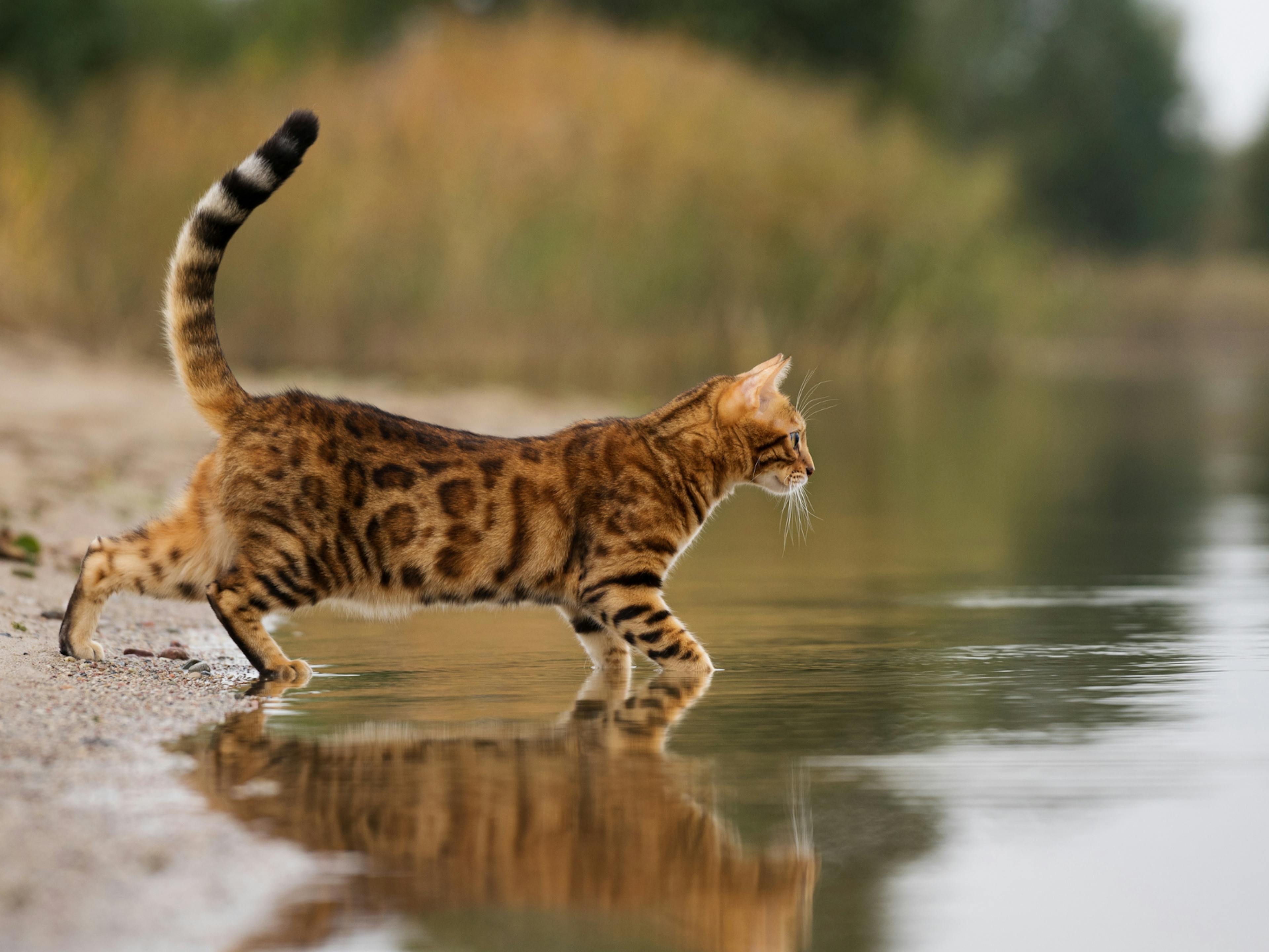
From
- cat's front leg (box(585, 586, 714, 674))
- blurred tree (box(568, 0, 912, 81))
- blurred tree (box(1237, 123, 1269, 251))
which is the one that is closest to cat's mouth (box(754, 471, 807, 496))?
cat's front leg (box(585, 586, 714, 674))

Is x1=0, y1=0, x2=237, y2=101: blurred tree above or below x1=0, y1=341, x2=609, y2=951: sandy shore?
above

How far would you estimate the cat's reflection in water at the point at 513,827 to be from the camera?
2715mm

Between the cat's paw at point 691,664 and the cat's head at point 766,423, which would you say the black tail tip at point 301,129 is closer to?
the cat's head at point 766,423

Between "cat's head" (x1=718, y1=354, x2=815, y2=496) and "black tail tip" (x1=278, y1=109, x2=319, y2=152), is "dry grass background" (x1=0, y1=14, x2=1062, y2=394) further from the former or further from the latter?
"cat's head" (x1=718, y1=354, x2=815, y2=496)

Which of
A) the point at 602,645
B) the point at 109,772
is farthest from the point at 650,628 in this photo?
the point at 109,772

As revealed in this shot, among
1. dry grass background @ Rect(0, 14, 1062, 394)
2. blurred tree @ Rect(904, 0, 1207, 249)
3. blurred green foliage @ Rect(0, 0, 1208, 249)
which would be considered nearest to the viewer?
dry grass background @ Rect(0, 14, 1062, 394)

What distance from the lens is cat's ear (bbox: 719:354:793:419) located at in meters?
5.55

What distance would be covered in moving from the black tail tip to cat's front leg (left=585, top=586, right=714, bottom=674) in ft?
5.23

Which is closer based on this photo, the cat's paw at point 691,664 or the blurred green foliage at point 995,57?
the cat's paw at point 691,664

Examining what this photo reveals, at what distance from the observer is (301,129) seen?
16.6ft

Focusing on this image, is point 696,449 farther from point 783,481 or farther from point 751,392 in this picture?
point 783,481

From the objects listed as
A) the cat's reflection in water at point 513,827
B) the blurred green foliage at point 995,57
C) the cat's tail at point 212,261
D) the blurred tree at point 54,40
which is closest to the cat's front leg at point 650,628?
the cat's reflection in water at point 513,827

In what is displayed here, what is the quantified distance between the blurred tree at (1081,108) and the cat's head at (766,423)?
145 feet

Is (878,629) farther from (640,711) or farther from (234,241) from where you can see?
(234,241)
